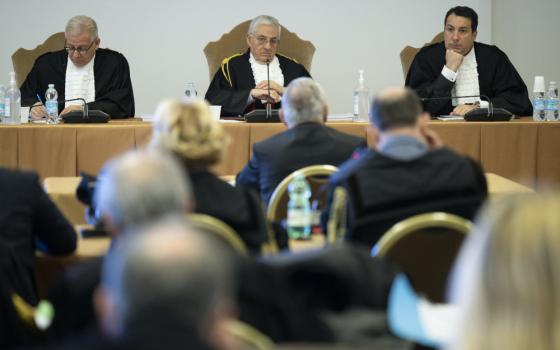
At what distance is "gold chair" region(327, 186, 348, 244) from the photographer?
330 cm

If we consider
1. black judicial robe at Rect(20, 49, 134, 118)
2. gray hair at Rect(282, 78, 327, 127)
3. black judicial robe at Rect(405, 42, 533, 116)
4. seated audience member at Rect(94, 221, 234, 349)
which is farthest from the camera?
black judicial robe at Rect(20, 49, 134, 118)

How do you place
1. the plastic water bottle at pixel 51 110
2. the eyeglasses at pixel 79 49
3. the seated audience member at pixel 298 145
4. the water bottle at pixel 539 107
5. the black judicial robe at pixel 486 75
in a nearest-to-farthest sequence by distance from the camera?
the seated audience member at pixel 298 145 → the plastic water bottle at pixel 51 110 → the water bottle at pixel 539 107 → the black judicial robe at pixel 486 75 → the eyeglasses at pixel 79 49

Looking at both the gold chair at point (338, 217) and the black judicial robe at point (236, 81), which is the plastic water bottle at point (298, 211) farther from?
the black judicial robe at point (236, 81)

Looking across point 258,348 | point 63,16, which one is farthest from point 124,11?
point 258,348

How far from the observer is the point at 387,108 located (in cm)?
358

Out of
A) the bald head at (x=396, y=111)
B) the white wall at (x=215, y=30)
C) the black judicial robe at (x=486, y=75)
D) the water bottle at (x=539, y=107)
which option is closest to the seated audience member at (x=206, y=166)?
the bald head at (x=396, y=111)

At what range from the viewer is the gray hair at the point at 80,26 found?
7359mm

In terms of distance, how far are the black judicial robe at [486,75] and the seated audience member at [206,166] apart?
438cm

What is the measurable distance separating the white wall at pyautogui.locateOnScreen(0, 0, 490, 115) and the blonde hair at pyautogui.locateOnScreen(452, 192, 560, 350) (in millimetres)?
8166

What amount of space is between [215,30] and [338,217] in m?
6.38

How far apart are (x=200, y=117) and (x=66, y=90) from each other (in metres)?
4.75

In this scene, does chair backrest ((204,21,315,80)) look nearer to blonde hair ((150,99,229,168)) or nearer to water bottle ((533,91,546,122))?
water bottle ((533,91,546,122))

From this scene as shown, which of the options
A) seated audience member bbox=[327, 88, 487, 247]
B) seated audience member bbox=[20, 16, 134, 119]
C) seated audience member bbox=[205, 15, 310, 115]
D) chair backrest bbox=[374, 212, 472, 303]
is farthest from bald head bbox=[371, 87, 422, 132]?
seated audience member bbox=[20, 16, 134, 119]

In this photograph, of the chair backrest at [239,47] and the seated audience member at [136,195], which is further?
the chair backrest at [239,47]
